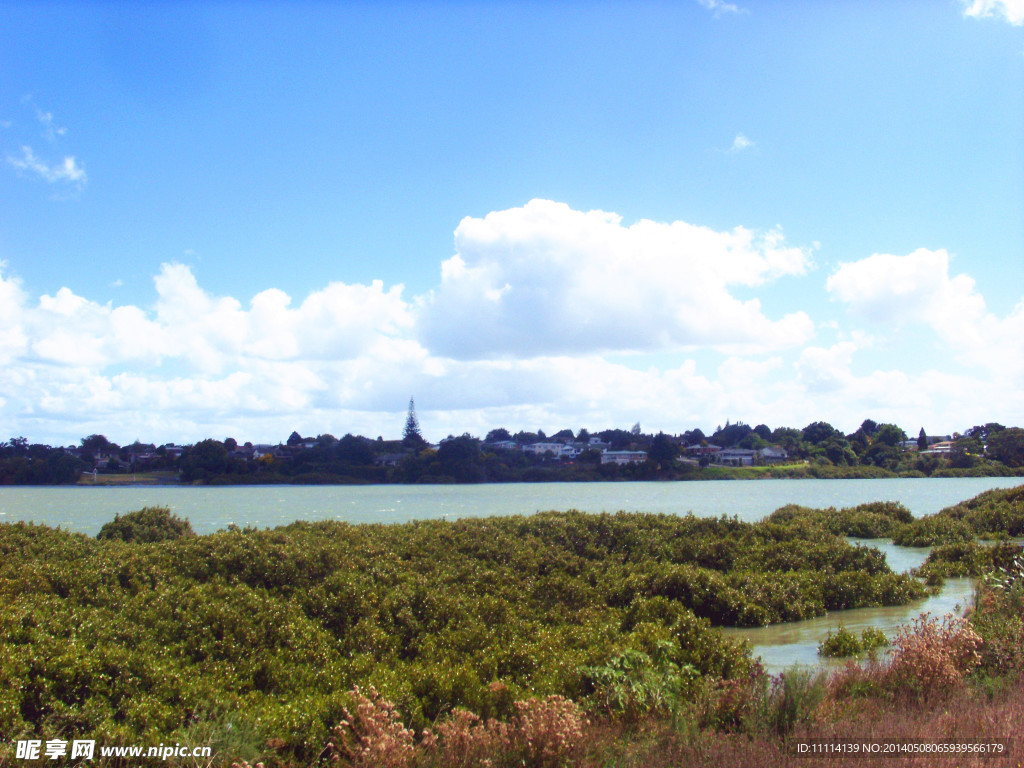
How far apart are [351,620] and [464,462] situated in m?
110

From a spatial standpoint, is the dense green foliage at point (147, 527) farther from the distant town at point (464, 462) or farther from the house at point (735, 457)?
the house at point (735, 457)

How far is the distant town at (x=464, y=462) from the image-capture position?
386ft

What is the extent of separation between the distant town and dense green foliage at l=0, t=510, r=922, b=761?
339ft

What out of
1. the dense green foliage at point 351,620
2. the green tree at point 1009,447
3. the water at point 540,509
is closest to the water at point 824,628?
the water at point 540,509

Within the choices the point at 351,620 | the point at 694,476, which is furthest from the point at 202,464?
the point at 351,620

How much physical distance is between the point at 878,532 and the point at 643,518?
771 inches

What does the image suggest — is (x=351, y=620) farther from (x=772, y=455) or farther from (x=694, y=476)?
(x=772, y=455)

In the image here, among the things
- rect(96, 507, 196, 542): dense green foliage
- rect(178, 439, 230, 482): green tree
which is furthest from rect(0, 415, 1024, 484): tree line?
rect(96, 507, 196, 542): dense green foliage

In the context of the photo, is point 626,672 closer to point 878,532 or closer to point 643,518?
point 643,518

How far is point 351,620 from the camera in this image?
13688 millimetres

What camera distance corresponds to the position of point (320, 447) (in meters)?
134

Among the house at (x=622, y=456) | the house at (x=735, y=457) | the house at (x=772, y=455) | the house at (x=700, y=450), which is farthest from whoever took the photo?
the house at (x=700, y=450)

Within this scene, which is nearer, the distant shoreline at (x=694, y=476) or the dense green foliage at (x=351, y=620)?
the dense green foliage at (x=351, y=620)

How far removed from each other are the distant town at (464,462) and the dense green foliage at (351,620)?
103 metres
